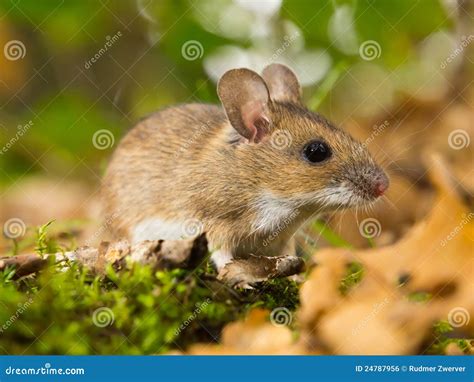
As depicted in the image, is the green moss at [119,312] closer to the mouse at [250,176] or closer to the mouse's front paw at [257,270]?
the mouse's front paw at [257,270]

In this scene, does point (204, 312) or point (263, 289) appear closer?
point (204, 312)

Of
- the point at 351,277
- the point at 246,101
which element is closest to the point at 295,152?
the point at 246,101

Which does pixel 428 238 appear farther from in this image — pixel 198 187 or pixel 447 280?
pixel 198 187

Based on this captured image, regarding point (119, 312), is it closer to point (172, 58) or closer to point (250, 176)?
point (250, 176)

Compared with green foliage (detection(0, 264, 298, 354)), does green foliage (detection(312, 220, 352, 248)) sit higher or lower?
higher

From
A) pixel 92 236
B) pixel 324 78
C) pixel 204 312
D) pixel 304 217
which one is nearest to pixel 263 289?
pixel 204 312

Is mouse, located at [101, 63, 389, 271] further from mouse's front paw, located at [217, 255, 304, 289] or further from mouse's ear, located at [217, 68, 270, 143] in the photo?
mouse's front paw, located at [217, 255, 304, 289]

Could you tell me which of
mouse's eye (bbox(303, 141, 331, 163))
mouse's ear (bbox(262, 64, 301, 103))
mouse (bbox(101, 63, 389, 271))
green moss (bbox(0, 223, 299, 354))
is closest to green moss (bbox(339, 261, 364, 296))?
mouse (bbox(101, 63, 389, 271))
